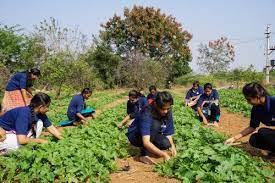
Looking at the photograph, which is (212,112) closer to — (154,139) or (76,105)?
(76,105)

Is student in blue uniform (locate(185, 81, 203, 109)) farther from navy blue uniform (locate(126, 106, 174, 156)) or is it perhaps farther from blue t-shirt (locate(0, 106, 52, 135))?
blue t-shirt (locate(0, 106, 52, 135))

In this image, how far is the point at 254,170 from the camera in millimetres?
4328

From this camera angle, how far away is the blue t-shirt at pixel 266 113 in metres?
5.25

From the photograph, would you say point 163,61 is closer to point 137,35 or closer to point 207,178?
point 137,35

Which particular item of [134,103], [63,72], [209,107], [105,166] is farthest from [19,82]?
[63,72]

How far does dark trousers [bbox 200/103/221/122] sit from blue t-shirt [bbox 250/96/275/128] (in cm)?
401

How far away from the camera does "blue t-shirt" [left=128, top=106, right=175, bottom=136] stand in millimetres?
5090

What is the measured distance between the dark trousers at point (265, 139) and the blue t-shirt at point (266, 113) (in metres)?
0.17

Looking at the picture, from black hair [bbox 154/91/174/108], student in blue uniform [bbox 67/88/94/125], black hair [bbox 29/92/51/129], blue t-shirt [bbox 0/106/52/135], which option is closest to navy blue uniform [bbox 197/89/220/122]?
student in blue uniform [bbox 67/88/94/125]

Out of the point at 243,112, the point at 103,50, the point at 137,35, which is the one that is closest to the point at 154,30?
the point at 137,35

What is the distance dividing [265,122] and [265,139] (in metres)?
0.27

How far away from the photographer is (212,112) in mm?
9648

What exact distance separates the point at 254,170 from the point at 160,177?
1.16m

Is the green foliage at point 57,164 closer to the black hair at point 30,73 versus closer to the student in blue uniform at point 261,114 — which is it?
the student in blue uniform at point 261,114
